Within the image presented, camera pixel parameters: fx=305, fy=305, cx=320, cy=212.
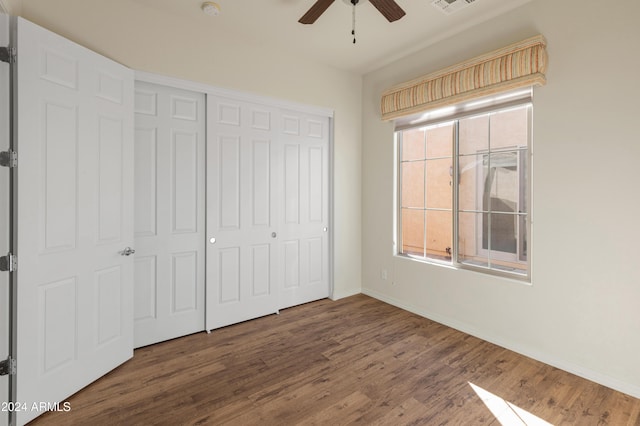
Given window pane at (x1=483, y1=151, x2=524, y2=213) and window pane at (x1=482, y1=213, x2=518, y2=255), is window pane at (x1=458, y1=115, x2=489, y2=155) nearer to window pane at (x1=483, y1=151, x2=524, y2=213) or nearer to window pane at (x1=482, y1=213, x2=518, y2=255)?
window pane at (x1=483, y1=151, x2=524, y2=213)

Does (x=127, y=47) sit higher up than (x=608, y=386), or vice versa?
(x=127, y=47)

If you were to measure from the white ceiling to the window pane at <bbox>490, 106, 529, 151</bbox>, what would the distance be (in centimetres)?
90

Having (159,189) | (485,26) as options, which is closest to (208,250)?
(159,189)

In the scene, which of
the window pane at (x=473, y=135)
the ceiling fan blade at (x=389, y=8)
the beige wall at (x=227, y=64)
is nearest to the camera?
the ceiling fan blade at (x=389, y=8)

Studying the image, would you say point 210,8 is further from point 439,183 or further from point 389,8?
point 439,183

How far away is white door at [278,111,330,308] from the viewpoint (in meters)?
3.68

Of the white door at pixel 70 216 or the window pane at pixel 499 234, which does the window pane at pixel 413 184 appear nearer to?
the window pane at pixel 499 234

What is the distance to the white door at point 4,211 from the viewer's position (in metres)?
1.77

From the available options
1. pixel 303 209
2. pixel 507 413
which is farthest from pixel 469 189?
pixel 507 413

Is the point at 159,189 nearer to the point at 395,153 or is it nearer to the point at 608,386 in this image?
the point at 395,153

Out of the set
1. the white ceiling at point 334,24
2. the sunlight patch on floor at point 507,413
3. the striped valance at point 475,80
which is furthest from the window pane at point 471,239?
the white ceiling at point 334,24

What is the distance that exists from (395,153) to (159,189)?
2708 mm

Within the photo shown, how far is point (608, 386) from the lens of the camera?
2.24 meters

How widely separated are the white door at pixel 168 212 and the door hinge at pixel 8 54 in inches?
35.5
